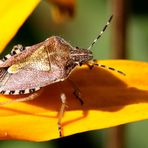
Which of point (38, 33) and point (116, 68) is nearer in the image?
point (116, 68)

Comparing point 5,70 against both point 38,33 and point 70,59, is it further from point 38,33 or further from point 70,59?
point 38,33

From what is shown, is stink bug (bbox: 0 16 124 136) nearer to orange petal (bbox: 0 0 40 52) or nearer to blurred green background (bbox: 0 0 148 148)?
orange petal (bbox: 0 0 40 52)

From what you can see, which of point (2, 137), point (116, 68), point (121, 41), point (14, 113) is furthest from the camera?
point (121, 41)

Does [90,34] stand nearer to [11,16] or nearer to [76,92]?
[11,16]

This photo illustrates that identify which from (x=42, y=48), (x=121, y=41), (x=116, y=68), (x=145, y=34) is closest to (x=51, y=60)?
(x=42, y=48)

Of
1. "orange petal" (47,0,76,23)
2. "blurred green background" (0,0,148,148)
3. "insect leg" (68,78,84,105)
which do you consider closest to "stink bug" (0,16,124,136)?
"insect leg" (68,78,84,105)

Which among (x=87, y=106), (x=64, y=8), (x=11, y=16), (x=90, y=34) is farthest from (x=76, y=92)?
(x=90, y=34)
